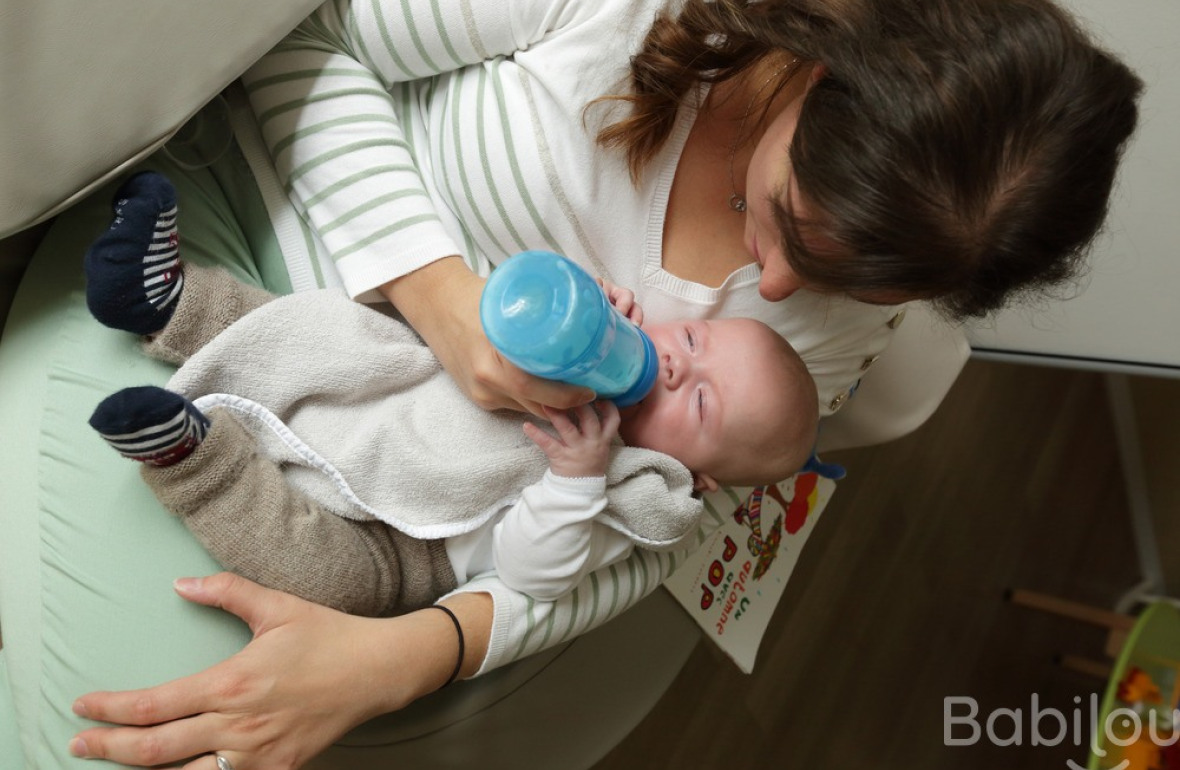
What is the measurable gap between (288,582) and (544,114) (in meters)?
0.59

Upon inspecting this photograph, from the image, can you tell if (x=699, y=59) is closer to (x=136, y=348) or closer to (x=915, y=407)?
(x=136, y=348)

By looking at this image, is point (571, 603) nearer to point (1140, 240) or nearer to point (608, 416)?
point (608, 416)

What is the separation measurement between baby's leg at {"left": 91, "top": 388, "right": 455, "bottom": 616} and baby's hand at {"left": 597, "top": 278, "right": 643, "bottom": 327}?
1.31ft

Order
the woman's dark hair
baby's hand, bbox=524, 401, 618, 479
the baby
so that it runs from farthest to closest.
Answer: baby's hand, bbox=524, 401, 618, 479 < the baby < the woman's dark hair

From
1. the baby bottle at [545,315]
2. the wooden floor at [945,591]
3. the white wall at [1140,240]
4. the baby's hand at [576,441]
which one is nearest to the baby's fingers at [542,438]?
the baby's hand at [576,441]

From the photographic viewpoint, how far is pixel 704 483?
1.25 m

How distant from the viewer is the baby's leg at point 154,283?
917mm

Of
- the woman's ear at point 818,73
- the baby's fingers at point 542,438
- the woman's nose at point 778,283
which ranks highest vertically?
the woman's ear at point 818,73

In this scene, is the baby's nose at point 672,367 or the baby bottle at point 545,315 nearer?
the baby bottle at point 545,315

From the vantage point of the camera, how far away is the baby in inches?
37.0

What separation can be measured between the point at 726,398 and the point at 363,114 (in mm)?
552

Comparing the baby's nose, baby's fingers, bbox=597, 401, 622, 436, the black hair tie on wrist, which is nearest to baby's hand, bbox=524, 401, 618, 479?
baby's fingers, bbox=597, 401, 622, 436

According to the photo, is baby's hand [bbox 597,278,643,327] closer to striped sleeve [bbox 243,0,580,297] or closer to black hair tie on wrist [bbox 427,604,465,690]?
striped sleeve [bbox 243,0,580,297]

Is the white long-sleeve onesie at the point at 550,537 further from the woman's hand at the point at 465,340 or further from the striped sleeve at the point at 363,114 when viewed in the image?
the striped sleeve at the point at 363,114
